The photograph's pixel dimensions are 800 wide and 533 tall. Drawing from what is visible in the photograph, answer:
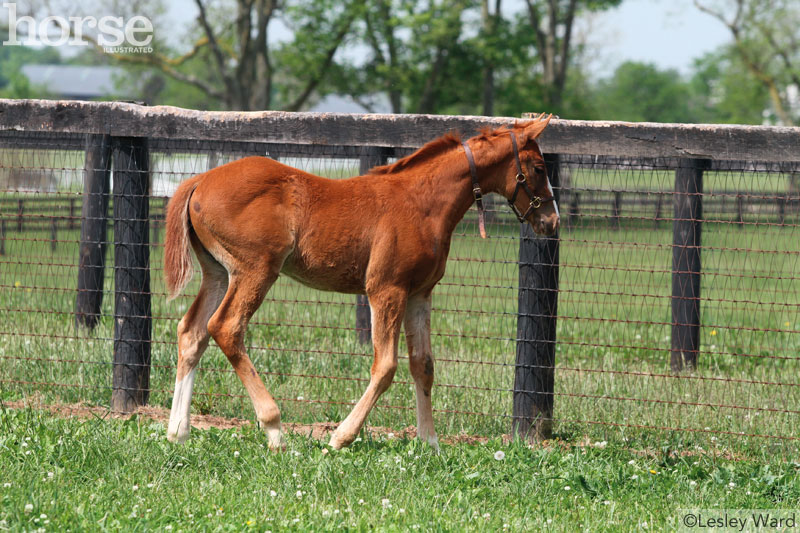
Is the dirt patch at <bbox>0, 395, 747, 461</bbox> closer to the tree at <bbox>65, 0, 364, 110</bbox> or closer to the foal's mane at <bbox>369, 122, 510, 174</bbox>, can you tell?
the foal's mane at <bbox>369, 122, 510, 174</bbox>

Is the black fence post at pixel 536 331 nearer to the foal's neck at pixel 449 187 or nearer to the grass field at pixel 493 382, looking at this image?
the grass field at pixel 493 382

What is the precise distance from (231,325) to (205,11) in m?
22.5

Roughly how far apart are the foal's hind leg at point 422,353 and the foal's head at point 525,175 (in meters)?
0.78

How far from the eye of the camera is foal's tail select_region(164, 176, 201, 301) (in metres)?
4.72

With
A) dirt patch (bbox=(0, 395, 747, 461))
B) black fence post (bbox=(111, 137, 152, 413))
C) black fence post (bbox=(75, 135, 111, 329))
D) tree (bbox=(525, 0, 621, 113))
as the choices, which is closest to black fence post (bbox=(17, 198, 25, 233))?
black fence post (bbox=(75, 135, 111, 329))

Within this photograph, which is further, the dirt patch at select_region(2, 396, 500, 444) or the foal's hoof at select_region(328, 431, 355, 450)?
the dirt patch at select_region(2, 396, 500, 444)

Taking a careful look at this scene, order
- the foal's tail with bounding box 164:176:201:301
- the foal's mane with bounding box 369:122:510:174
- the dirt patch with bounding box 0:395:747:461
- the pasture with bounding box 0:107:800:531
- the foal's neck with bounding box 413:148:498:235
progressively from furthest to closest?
the dirt patch with bounding box 0:395:747:461 → the foal's mane with bounding box 369:122:510:174 → the foal's neck with bounding box 413:148:498:235 → the foal's tail with bounding box 164:176:201:301 → the pasture with bounding box 0:107:800:531

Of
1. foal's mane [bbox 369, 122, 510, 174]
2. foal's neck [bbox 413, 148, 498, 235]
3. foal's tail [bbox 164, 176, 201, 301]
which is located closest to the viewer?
foal's tail [bbox 164, 176, 201, 301]

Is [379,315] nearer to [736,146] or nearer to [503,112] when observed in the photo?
[736,146]

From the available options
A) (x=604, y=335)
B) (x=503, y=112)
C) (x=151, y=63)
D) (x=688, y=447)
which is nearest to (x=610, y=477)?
(x=688, y=447)

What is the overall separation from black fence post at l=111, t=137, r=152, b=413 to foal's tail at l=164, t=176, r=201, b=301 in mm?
1103

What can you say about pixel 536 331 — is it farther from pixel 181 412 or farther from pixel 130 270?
Result: pixel 130 270

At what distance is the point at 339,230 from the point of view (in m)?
4.70

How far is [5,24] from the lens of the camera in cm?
2578
